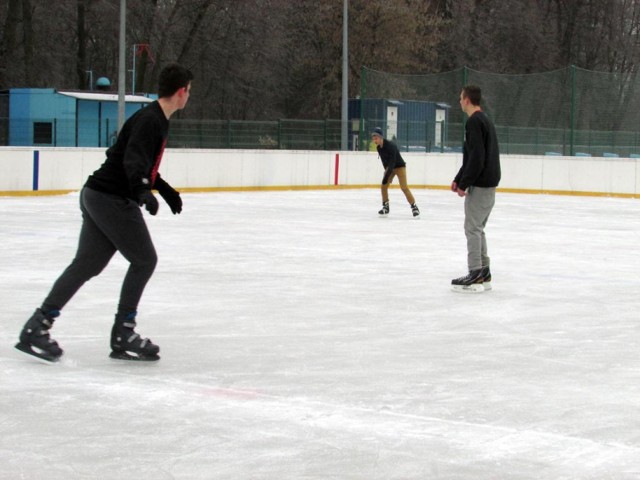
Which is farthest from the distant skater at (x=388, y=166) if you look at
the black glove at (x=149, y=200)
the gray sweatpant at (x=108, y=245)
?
the black glove at (x=149, y=200)

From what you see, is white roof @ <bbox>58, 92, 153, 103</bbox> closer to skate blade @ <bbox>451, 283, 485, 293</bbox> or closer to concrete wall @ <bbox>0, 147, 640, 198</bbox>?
concrete wall @ <bbox>0, 147, 640, 198</bbox>

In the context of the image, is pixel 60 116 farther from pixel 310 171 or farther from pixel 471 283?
pixel 471 283

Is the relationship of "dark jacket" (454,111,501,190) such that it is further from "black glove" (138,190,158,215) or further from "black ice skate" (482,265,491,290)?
"black glove" (138,190,158,215)

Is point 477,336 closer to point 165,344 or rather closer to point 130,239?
point 165,344

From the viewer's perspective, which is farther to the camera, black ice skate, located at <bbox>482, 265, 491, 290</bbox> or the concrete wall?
the concrete wall

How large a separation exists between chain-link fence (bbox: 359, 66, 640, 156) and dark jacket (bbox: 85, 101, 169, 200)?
2229 centimetres

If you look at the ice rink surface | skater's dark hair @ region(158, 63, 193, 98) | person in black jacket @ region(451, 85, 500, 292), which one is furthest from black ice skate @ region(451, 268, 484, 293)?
skater's dark hair @ region(158, 63, 193, 98)

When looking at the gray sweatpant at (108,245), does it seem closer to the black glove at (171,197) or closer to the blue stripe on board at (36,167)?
the black glove at (171,197)

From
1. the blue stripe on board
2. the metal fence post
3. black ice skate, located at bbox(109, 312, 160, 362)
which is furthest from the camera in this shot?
the metal fence post

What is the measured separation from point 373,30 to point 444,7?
10.3 meters

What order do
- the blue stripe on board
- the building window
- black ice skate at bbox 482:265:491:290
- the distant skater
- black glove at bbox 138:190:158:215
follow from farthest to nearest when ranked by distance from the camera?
the building window < the blue stripe on board < the distant skater < black ice skate at bbox 482:265:491:290 < black glove at bbox 138:190:158:215

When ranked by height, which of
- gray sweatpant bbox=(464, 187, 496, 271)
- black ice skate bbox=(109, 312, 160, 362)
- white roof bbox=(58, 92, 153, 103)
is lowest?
black ice skate bbox=(109, 312, 160, 362)

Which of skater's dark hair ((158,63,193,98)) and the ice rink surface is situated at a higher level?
skater's dark hair ((158,63,193,98))

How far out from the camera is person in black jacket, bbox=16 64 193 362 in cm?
591
